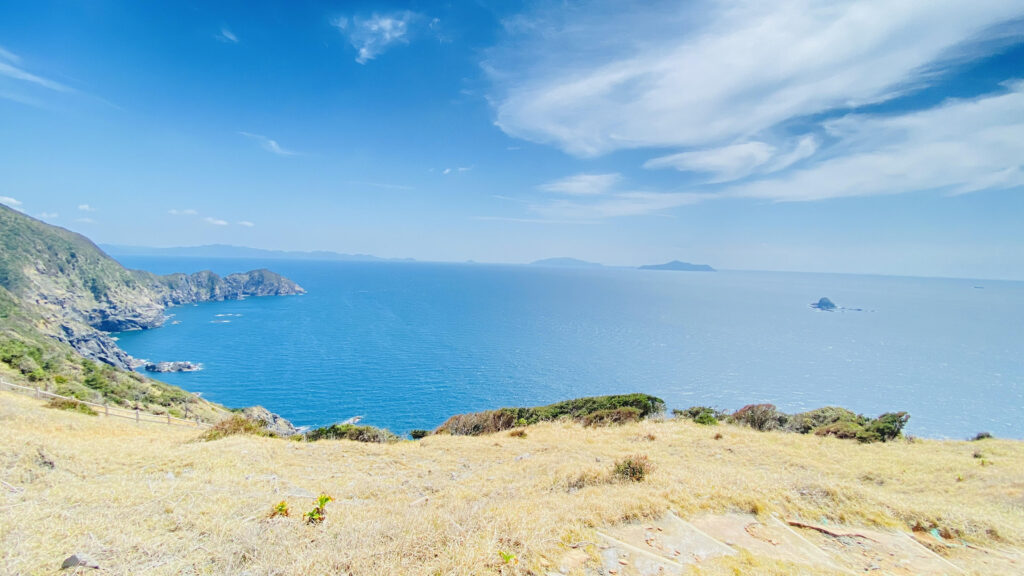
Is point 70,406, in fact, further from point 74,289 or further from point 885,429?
point 74,289

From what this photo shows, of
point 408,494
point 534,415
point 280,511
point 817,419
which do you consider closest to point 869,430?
point 817,419

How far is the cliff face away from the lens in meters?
75.8

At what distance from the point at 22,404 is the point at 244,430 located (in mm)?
8206

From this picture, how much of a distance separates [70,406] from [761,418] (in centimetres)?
3408

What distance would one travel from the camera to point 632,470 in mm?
9594

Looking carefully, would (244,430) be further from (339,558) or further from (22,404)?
(339,558)

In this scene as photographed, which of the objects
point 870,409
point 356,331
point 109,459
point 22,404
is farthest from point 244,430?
point 356,331

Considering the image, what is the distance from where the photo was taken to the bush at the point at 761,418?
65.5 feet

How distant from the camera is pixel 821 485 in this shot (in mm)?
8547

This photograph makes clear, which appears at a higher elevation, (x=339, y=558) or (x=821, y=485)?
(x=339, y=558)

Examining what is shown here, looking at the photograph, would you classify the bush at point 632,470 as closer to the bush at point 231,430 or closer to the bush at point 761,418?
the bush at point 761,418

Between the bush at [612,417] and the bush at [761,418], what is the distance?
229 inches

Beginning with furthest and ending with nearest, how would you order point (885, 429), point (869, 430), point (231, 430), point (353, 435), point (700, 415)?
1. point (700, 415)
2. point (353, 435)
3. point (869, 430)
4. point (885, 429)
5. point (231, 430)

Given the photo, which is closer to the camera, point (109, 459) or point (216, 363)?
point (109, 459)
